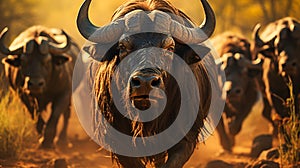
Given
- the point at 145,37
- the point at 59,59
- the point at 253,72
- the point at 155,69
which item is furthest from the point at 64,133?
the point at 155,69

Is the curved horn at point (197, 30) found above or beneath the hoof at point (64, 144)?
above

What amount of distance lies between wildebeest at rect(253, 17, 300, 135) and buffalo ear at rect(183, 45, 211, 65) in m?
2.81

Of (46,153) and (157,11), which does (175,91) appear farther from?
(46,153)

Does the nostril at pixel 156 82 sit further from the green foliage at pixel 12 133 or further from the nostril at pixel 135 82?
the green foliage at pixel 12 133

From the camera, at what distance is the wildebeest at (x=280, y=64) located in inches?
291

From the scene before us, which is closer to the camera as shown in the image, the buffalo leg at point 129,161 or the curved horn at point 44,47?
the buffalo leg at point 129,161

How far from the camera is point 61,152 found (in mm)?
8164

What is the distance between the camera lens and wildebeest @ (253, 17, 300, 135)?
24.3 feet

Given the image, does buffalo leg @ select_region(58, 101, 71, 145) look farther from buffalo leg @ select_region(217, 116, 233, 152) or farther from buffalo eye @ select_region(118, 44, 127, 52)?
buffalo eye @ select_region(118, 44, 127, 52)

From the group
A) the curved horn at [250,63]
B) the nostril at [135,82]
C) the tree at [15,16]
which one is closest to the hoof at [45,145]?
the curved horn at [250,63]

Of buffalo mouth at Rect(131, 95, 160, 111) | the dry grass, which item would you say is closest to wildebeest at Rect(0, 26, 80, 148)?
the dry grass

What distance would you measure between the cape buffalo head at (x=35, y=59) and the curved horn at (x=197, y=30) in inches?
131

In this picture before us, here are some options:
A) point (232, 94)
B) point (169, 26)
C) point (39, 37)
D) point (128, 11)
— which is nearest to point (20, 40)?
point (39, 37)

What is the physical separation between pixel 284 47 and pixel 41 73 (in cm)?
341
